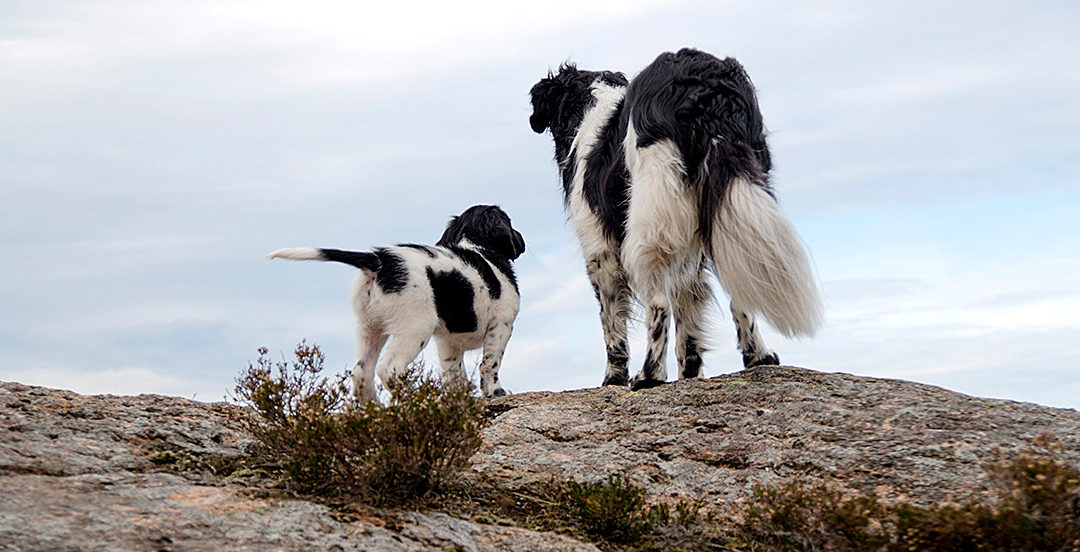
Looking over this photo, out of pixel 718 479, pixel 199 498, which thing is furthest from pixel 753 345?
pixel 199 498

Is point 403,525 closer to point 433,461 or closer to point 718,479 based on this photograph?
point 433,461

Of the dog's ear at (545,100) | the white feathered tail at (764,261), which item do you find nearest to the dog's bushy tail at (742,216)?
the white feathered tail at (764,261)

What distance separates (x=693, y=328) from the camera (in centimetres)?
713

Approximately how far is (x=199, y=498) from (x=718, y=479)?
7.46ft

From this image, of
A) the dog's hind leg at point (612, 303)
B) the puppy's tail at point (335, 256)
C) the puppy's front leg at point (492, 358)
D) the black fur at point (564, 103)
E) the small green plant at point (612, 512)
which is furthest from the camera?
the black fur at point (564, 103)

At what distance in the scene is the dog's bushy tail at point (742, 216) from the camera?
623 centimetres

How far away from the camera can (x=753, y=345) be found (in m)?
6.96

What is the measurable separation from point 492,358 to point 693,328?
5.70 ft

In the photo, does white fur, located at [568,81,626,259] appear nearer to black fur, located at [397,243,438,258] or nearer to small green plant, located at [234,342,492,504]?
black fur, located at [397,243,438,258]

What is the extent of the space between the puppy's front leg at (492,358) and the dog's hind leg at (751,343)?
1.99m

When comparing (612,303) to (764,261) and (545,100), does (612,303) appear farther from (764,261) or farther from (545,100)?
(545,100)

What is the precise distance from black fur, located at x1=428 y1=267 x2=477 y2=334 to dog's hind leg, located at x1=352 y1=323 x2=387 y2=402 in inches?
19.0

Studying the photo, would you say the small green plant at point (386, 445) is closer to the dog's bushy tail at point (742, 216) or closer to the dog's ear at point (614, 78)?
the dog's bushy tail at point (742, 216)

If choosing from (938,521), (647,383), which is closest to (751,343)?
(647,383)
